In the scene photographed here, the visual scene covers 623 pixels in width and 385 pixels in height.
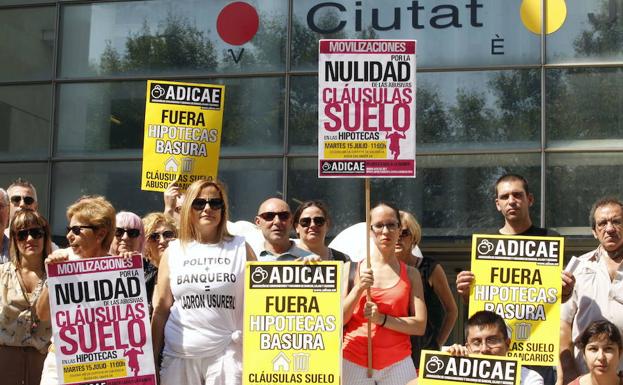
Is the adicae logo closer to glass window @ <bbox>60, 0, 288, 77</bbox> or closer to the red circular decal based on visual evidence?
glass window @ <bbox>60, 0, 288, 77</bbox>

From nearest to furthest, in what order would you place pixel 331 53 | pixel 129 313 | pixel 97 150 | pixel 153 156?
pixel 129 313 < pixel 331 53 < pixel 153 156 < pixel 97 150

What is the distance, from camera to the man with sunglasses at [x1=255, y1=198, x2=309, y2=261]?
7.67m

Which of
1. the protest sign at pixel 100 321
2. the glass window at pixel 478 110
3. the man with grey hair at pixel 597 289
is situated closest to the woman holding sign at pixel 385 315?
the man with grey hair at pixel 597 289

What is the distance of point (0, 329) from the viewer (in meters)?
7.70

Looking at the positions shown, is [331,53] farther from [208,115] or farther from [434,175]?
[434,175]

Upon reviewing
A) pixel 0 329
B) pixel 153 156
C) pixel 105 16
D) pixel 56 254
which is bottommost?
pixel 0 329

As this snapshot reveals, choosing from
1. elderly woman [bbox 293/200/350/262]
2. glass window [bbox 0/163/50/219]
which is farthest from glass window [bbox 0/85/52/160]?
elderly woman [bbox 293/200/350/262]

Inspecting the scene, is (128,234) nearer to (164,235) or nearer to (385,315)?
(164,235)

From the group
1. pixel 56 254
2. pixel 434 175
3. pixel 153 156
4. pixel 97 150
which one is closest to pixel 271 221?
pixel 56 254

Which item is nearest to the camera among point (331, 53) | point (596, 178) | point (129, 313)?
point (129, 313)

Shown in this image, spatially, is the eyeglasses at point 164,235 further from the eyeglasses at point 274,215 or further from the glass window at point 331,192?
the glass window at point 331,192

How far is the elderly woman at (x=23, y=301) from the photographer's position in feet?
25.2

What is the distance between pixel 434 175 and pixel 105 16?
4.38 metres

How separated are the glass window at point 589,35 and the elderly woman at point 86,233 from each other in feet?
23.8
